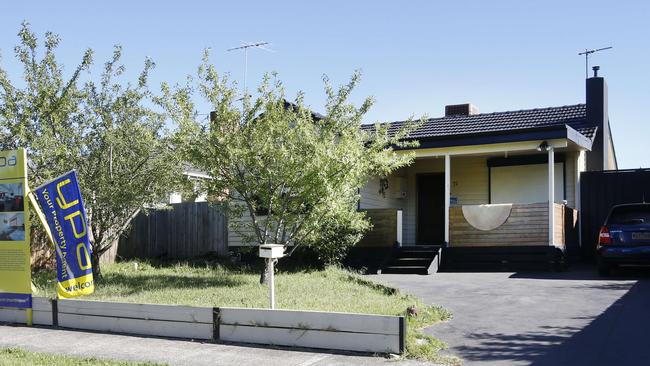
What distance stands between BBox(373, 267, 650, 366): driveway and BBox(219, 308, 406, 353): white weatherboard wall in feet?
2.56

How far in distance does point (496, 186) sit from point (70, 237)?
11.4 metres

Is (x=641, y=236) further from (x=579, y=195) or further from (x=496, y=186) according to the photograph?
(x=496, y=186)

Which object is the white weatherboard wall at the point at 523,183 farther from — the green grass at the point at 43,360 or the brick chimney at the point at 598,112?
the green grass at the point at 43,360

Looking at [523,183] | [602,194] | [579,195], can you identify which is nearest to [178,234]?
[523,183]

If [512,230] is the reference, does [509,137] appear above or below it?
above

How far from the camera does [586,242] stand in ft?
53.1

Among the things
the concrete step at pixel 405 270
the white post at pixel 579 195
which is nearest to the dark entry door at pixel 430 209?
the white post at pixel 579 195

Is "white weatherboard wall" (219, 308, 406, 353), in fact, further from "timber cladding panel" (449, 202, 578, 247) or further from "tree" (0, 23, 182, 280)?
"timber cladding panel" (449, 202, 578, 247)

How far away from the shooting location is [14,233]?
388 inches

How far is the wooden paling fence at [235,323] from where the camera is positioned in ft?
23.2

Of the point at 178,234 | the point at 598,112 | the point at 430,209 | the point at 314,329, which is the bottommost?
the point at 314,329

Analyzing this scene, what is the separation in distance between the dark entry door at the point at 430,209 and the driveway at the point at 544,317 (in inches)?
205

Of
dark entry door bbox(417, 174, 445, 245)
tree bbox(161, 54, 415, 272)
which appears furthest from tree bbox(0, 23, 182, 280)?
dark entry door bbox(417, 174, 445, 245)

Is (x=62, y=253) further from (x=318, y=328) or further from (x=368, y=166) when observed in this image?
(x=368, y=166)
